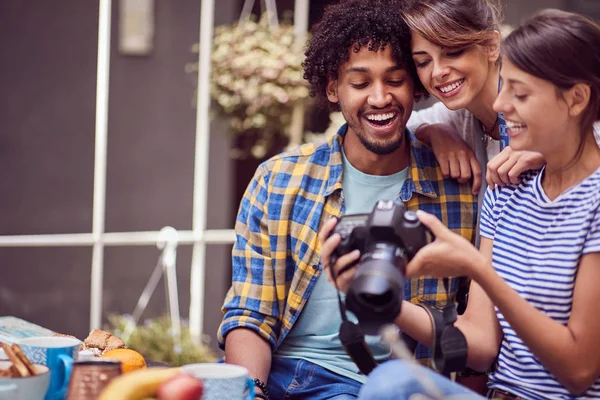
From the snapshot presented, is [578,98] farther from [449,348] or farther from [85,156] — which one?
[85,156]

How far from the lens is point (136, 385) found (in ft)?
4.39

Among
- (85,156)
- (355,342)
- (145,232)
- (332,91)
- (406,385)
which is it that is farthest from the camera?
(145,232)

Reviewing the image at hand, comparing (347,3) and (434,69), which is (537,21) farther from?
(347,3)

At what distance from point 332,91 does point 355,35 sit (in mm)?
224

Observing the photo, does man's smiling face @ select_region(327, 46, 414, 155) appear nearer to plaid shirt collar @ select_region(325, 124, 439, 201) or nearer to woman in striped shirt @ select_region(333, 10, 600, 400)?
plaid shirt collar @ select_region(325, 124, 439, 201)

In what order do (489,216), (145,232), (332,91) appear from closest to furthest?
(489,216), (332,91), (145,232)

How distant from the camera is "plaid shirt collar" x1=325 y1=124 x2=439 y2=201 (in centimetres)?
222

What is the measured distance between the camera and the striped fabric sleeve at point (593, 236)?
5.14ft

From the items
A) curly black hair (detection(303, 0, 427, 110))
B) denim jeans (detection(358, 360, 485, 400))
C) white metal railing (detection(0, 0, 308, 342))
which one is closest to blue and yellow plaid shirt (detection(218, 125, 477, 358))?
curly black hair (detection(303, 0, 427, 110))

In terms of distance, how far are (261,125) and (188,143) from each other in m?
0.67

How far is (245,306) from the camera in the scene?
216 centimetres

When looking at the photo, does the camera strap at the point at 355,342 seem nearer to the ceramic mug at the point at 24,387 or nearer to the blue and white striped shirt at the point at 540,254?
the blue and white striped shirt at the point at 540,254

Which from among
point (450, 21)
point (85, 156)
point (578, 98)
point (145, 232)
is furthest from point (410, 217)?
point (145, 232)

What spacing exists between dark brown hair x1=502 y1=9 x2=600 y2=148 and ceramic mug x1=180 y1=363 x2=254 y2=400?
0.77m
